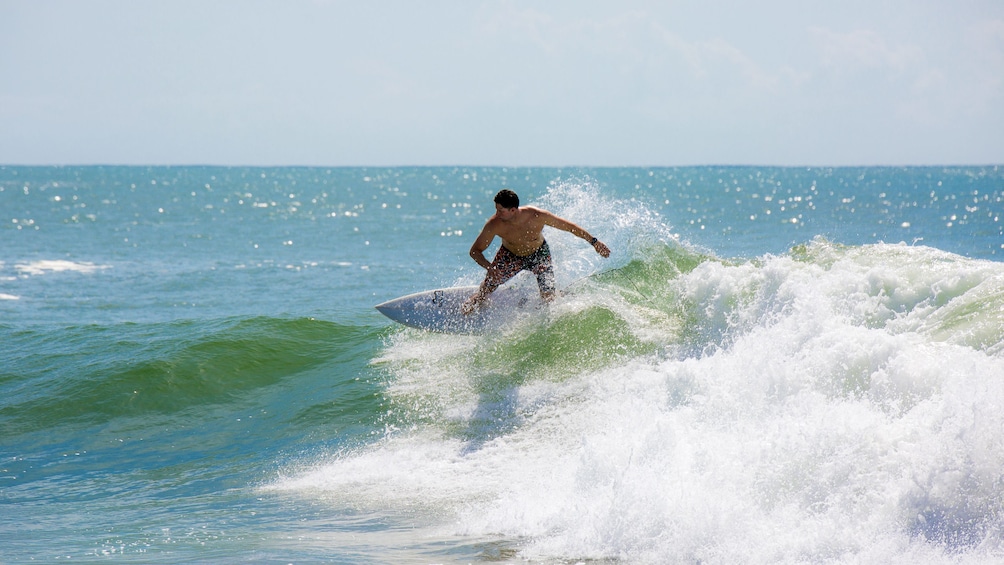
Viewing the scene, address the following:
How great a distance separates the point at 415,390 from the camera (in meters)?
9.01

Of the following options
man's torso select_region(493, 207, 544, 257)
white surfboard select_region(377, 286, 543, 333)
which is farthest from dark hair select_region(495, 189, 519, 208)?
white surfboard select_region(377, 286, 543, 333)

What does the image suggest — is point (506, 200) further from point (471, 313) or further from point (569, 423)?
point (569, 423)

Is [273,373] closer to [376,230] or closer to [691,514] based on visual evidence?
[691,514]

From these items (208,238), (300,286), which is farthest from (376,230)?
(300,286)

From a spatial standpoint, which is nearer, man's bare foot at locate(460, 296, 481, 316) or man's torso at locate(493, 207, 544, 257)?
man's torso at locate(493, 207, 544, 257)

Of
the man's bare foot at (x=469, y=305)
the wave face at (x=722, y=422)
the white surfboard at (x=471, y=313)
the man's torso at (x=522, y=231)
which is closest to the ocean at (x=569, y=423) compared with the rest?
the wave face at (x=722, y=422)

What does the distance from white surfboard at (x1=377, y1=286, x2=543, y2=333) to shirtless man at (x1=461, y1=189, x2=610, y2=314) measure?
10 centimetres

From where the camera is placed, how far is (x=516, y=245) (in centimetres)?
892

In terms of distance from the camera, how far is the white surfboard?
9.34 m

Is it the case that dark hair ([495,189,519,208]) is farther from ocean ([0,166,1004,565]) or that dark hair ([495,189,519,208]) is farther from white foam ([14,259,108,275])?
white foam ([14,259,108,275])

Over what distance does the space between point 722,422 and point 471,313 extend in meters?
3.81

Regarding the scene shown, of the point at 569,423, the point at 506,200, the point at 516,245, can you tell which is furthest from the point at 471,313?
the point at 569,423

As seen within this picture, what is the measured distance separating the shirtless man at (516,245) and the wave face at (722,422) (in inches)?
18.5

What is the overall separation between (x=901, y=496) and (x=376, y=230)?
106ft
